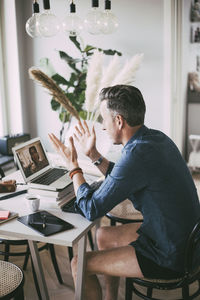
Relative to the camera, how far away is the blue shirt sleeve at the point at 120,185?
5.05 feet

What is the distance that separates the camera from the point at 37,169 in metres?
2.11

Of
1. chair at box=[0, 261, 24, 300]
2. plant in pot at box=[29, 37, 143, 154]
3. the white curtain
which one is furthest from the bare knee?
the white curtain

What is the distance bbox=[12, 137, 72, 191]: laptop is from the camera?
1934 mm

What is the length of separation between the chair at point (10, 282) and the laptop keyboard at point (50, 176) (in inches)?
18.7

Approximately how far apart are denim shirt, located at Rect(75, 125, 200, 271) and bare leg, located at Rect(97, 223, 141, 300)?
352 mm

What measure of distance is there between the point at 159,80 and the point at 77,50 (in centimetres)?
96

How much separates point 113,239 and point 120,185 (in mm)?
558

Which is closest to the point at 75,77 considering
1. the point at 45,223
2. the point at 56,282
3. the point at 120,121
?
the point at 56,282

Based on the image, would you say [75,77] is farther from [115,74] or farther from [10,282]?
[10,282]

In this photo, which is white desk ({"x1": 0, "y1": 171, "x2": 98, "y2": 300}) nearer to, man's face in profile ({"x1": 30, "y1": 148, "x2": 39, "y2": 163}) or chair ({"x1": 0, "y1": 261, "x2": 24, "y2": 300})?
chair ({"x1": 0, "y1": 261, "x2": 24, "y2": 300})

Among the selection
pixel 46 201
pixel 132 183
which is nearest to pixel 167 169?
pixel 132 183

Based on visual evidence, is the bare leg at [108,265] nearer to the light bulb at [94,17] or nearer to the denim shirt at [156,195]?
the denim shirt at [156,195]

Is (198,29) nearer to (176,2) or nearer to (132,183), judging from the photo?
(176,2)

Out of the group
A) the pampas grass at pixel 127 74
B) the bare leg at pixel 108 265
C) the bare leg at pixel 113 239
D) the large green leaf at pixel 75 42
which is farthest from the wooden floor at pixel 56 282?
the large green leaf at pixel 75 42
